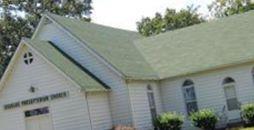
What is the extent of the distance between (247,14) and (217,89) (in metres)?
7.09

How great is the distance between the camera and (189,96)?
36781 mm

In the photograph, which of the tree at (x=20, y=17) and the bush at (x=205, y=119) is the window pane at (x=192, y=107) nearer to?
the bush at (x=205, y=119)

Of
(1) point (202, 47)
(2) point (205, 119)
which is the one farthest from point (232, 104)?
(1) point (202, 47)

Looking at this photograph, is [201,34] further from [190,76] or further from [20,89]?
[20,89]

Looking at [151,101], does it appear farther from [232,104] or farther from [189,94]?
[232,104]

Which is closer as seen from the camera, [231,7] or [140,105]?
[140,105]

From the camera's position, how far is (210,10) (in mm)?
72188

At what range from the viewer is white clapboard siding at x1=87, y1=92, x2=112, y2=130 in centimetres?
3219

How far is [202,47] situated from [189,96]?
365cm

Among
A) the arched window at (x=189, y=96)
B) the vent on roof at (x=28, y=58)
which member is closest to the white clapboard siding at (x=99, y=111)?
the vent on roof at (x=28, y=58)

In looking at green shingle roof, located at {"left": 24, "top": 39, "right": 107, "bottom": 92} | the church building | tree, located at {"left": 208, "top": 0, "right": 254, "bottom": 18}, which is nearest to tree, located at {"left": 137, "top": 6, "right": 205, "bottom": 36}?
tree, located at {"left": 208, "top": 0, "right": 254, "bottom": 18}

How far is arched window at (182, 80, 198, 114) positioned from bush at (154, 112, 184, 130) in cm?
259

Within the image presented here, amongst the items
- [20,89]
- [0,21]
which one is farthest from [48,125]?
[0,21]

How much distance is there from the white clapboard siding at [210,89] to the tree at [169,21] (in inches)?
1463
